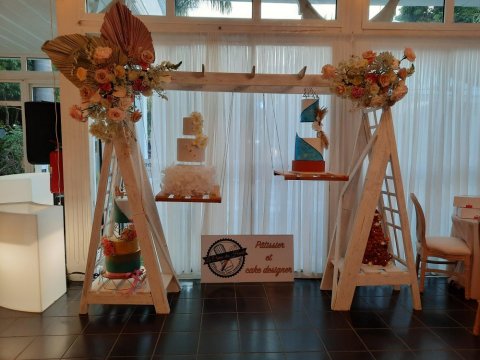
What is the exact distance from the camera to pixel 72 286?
336 centimetres

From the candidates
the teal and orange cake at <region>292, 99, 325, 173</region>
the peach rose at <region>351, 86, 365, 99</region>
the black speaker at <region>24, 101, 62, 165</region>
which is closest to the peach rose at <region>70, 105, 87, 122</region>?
the black speaker at <region>24, 101, 62, 165</region>

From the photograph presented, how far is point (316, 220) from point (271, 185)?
58cm

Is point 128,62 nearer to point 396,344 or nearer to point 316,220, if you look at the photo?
point 316,220

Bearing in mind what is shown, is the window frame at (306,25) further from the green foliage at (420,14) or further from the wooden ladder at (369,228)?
the wooden ladder at (369,228)

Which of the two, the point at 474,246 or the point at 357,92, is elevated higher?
the point at 357,92

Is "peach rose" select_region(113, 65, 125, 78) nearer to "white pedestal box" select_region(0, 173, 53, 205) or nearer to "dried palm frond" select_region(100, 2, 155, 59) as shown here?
"dried palm frond" select_region(100, 2, 155, 59)

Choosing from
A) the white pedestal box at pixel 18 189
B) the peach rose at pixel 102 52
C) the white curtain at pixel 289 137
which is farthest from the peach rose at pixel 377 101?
the white pedestal box at pixel 18 189

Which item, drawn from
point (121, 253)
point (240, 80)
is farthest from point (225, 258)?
point (240, 80)

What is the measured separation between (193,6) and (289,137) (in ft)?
5.13

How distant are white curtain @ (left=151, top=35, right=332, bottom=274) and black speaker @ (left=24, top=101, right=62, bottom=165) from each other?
92cm

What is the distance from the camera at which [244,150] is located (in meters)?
3.43

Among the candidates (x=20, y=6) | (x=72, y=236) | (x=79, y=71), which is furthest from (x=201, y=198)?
(x=20, y=6)

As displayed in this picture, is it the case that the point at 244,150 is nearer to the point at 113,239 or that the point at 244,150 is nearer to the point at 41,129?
the point at 113,239

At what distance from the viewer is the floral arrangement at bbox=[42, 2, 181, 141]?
233 cm
